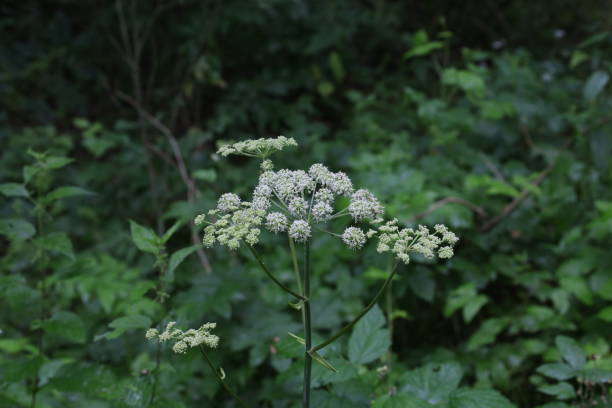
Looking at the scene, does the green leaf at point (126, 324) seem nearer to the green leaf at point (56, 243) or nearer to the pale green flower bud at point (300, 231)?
the green leaf at point (56, 243)

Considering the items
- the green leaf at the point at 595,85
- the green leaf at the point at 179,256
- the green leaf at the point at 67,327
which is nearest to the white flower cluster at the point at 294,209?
the green leaf at the point at 179,256

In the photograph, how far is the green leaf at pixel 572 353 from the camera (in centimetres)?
196

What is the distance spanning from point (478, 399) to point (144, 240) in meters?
1.29

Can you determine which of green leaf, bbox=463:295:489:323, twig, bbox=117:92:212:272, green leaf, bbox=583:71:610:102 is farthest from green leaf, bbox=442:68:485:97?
twig, bbox=117:92:212:272

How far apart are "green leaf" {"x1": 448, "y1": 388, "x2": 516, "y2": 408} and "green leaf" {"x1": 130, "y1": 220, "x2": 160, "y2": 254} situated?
1176mm

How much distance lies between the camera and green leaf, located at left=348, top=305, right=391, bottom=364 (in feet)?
5.81

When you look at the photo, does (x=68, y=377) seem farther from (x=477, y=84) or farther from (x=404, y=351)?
(x=477, y=84)

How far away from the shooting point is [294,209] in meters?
1.34

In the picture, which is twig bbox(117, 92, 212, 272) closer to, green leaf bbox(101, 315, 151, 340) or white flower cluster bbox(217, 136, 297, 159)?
green leaf bbox(101, 315, 151, 340)

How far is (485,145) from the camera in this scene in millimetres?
4465

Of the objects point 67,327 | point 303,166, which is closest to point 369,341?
point 67,327

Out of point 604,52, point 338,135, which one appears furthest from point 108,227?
point 604,52

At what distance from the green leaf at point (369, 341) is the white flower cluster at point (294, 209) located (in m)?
0.62

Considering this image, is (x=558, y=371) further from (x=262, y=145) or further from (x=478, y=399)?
(x=262, y=145)
